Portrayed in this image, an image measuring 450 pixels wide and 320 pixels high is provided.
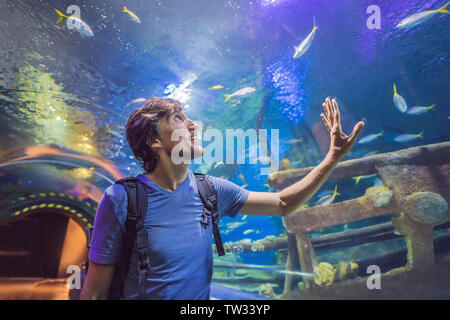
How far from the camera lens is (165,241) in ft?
4.45

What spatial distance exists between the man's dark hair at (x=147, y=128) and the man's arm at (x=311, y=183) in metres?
0.98

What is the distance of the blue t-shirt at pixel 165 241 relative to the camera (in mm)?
1271

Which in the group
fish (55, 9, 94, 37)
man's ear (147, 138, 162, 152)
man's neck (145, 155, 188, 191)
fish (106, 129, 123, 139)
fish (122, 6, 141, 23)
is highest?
fish (122, 6, 141, 23)

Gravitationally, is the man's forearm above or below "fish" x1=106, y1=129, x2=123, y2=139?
A: below

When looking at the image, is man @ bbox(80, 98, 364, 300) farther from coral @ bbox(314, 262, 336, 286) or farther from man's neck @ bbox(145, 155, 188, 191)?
coral @ bbox(314, 262, 336, 286)

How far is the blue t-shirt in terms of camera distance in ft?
4.17

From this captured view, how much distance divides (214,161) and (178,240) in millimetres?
11308

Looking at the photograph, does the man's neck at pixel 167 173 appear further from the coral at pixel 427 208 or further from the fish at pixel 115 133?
the fish at pixel 115 133

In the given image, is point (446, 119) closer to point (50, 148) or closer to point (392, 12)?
point (392, 12)

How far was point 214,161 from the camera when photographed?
41.6 feet

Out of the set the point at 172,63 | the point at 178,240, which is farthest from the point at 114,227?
the point at 172,63

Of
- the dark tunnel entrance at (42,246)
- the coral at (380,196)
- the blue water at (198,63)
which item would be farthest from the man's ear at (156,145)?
the dark tunnel entrance at (42,246)

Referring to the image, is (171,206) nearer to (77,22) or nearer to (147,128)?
(147,128)

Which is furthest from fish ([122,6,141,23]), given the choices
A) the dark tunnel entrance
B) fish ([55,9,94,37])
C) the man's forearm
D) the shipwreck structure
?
the shipwreck structure
